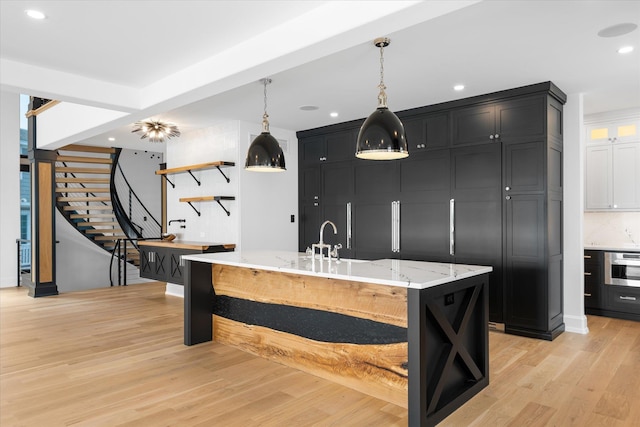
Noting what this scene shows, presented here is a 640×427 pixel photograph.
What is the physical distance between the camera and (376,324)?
3125mm

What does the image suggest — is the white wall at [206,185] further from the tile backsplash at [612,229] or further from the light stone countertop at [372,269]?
the tile backsplash at [612,229]

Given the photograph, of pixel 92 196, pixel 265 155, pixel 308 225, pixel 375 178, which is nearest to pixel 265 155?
pixel 265 155

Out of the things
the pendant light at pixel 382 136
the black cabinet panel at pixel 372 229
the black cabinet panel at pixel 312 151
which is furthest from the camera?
the black cabinet panel at pixel 312 151

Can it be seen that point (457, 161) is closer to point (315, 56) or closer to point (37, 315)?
point (315, 56)

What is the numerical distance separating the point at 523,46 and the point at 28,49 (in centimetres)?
405

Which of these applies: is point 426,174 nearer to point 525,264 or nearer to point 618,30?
point 525,264

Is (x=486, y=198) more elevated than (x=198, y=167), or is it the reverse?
(x=198, y=167)

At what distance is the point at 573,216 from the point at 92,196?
353 inches

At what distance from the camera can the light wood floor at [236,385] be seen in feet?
9.22

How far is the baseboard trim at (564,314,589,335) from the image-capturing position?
15.9 ft

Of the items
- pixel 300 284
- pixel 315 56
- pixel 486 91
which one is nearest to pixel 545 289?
pixel 486 91

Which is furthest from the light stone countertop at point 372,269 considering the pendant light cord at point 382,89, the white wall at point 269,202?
the white wall at point 269,202

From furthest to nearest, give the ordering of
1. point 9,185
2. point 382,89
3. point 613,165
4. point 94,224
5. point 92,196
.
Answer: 1. point 92,196
2. point 94,224
3. point 9,185
4. point 613,165
5. point 382,89

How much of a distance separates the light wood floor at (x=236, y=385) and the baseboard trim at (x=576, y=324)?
12 centimetres
